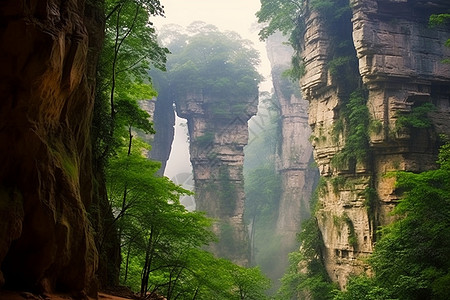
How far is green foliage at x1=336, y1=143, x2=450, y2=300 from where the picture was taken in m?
12.0

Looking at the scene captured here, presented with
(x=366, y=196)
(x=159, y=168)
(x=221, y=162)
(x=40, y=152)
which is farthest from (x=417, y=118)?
(x=221, y=162)

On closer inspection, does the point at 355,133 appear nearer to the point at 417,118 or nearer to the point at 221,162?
the point at 417,118

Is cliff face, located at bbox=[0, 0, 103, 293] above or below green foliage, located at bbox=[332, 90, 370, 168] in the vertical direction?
below

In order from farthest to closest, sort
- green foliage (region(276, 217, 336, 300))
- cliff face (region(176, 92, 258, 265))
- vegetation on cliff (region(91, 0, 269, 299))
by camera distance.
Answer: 1. cliff face (region(176, 92, 258, 265))
2. green foliage (region(276, 217, 336, 300))
3. vegetation on cliff (region(91, 0, 269, 299))

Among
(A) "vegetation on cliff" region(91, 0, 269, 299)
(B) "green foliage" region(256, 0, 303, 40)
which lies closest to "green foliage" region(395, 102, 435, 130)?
(B) "green foliage" region(256, 0, 303, 40)

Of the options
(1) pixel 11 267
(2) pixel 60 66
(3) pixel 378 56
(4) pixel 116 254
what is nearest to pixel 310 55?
(3) pixel 378 56

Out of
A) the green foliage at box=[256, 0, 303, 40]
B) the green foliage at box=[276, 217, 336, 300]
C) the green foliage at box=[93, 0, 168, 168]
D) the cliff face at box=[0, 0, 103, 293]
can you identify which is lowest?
the green foliage at box=[276, 217, 336, 300]

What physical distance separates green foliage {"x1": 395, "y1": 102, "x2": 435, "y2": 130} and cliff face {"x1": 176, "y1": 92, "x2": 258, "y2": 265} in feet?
66.1

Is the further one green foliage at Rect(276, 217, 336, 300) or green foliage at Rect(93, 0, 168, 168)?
green foliage at Rect(276, 217, 336, 300)

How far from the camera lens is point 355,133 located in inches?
848

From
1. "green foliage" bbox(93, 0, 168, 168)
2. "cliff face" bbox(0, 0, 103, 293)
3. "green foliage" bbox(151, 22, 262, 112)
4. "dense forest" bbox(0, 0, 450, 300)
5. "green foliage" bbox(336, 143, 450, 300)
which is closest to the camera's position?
"cliff face" bbox(0, 0, 103, 293)

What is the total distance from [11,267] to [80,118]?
3690mm

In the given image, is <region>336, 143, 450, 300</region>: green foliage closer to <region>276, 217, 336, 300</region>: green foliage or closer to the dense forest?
the dense forest

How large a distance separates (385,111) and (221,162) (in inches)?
817
